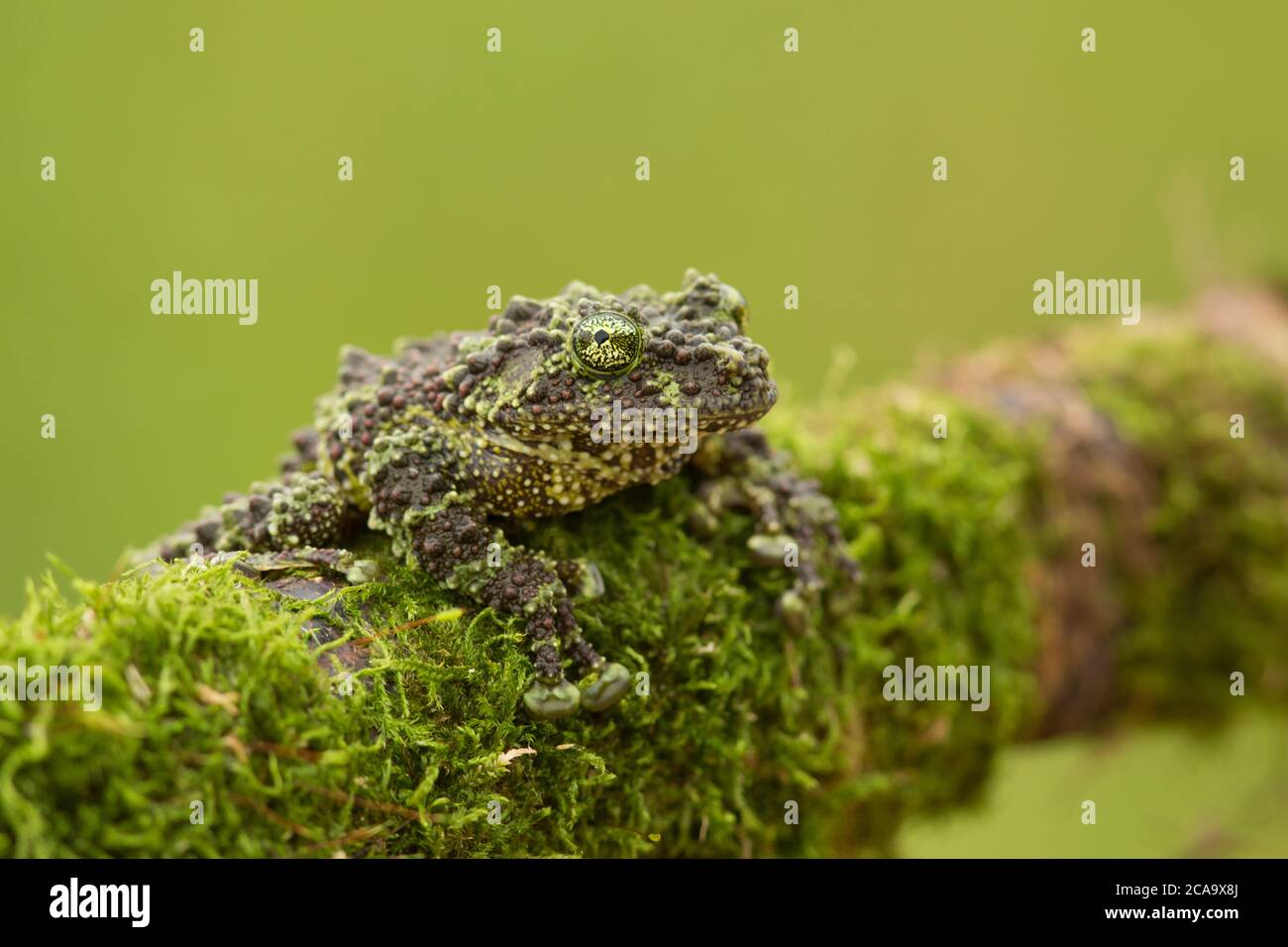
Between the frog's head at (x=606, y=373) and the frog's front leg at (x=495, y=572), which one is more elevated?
the frog's head at (x=606, y=373)

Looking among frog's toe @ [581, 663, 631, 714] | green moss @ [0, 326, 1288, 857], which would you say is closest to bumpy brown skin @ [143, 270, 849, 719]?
frog's toe @ [581, 663, 631, 714]

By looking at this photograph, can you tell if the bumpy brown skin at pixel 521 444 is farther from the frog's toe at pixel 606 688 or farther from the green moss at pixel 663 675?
the green moss at pixel 663 675

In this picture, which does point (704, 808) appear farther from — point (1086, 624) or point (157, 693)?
point (1086, 624)

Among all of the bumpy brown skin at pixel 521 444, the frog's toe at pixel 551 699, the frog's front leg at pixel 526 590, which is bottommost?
the frog's toe at pixel 551 699

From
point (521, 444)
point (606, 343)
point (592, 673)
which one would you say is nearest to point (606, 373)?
point (606, 343)

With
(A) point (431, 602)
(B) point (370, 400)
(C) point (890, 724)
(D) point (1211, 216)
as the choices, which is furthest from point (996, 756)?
(D) point (1211, 216)

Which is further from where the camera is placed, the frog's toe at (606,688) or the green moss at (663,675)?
the frog's toe at (606,688)

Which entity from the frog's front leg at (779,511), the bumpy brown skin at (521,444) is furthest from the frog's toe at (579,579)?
the frog's front leg at (779,511)
